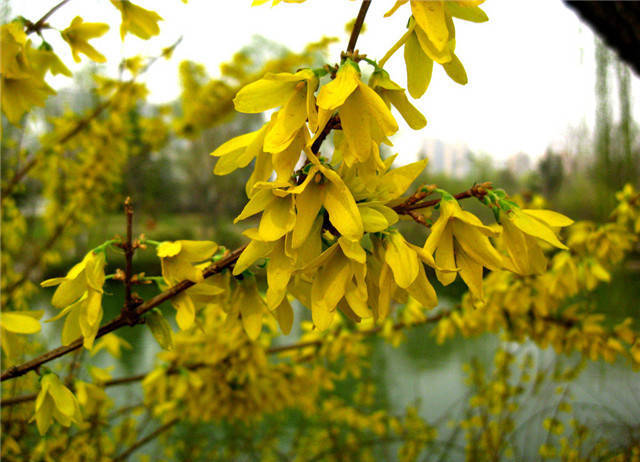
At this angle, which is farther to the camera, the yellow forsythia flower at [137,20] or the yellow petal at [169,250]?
the yellow forsythia flower at [137,20]

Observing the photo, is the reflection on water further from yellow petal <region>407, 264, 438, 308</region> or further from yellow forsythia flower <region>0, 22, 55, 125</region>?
yellow forsythia flower <region>0, 22, 55, 125</region>

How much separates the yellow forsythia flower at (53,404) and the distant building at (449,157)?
136 cm

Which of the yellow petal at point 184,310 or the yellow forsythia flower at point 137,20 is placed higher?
the yellow forsythia flower at point 137,20

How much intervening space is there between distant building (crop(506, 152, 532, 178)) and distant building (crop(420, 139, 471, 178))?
0.49 ft

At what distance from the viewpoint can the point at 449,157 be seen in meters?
1.59

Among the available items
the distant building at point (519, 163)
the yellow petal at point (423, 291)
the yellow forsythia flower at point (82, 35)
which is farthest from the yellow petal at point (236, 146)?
the distant building at point (519, 163)

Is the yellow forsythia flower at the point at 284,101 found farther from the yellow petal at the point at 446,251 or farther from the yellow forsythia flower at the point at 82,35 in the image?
the yellow forsythia flower at the point at 82,35

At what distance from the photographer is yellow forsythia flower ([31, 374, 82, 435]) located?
11.4 inches

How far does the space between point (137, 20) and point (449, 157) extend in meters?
1.40

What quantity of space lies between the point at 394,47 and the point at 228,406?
60 cm

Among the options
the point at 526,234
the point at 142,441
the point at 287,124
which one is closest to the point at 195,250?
the point at 287,124

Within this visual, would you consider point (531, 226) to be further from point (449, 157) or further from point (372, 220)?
point (449, 157)

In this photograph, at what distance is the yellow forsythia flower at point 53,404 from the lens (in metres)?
0.29

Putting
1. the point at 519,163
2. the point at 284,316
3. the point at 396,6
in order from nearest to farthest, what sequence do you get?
the point at 396,6 → the point at 284,316 → the point at 519,163
